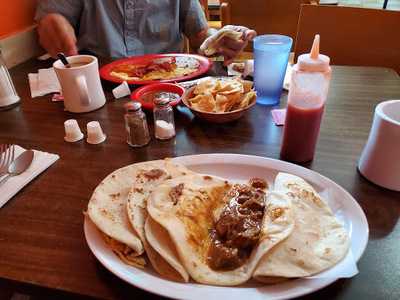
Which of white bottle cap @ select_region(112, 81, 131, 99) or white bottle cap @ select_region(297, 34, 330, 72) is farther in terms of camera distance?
white bottle cap @ select_region(112, 81, 131, 99)

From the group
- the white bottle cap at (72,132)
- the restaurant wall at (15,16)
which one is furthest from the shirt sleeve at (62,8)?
the white bottle cap at (72,132)

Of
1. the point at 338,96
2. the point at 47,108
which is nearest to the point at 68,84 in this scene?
the point at 47,108

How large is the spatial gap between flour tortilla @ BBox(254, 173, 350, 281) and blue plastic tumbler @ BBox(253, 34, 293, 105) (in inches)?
22.5

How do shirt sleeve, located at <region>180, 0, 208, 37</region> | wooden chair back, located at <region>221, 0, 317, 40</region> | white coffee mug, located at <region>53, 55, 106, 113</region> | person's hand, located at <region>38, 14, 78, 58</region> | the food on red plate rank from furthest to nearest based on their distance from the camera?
1. wooden chair back, located at <region>221, 0, 317, 40</region>
2. shirt sleeve, located at <region>180, 0, 208, 37</region>
3. person's hand, located at <region>38, 14, 78, 58</region>
4. the food on red plate
5. white coffee mug, located at <region>53, 55, 106, 113</region>

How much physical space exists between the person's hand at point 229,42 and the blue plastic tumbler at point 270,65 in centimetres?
33

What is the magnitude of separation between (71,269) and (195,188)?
12.7 inches

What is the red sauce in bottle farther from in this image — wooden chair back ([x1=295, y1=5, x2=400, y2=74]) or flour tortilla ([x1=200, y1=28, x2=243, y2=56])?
wooden chair back ([x1=295, y1=5, x2=400, y2=74])

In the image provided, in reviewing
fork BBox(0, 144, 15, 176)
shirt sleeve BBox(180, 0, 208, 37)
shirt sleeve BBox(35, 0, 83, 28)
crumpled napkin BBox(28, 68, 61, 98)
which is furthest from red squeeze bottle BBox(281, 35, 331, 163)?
shirt sleeve BBox(35, 0, 83, 28)

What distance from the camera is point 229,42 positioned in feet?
5.18

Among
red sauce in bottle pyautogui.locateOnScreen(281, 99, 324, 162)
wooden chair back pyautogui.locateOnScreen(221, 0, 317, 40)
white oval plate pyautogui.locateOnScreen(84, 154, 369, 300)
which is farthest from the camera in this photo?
wooden chair back pyautogui.locateOnScreen(221, 0, 317, 40)

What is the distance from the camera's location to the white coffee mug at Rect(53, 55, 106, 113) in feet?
3.85

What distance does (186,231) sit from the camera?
670 millimetres

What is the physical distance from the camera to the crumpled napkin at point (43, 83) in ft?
4.70

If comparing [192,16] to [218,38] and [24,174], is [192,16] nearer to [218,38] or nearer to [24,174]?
[218,38]
